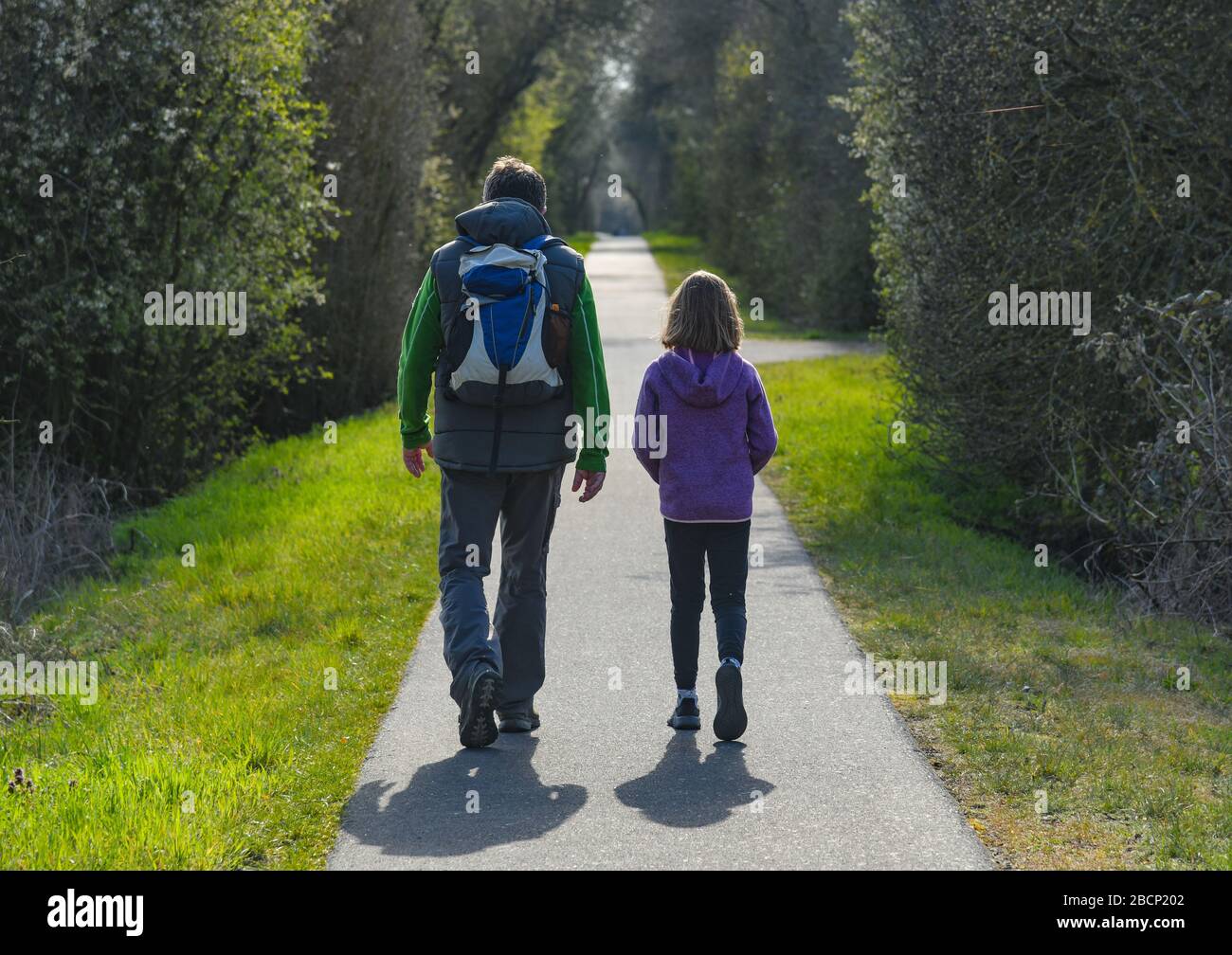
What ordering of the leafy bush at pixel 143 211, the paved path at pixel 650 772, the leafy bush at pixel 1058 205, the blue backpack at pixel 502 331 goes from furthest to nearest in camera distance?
the leafy bush at pixel 143 211 → the leafy bush at pixel 1058 205 → the blue backpack at pixel 502 331 → the paved path at pixel 650 772

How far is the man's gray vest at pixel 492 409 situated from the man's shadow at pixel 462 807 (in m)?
1.12

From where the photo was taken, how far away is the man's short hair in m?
5.68

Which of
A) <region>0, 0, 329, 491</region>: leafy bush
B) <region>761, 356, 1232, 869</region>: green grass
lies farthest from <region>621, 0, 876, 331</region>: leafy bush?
<region>761, 356, 1232, 869</region>: green grass

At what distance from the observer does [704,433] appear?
229 inches

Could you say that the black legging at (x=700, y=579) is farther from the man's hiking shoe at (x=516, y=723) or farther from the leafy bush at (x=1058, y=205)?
the leafy bush at (x=1058, y=205)

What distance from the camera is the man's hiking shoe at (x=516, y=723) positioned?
5840 millimetres

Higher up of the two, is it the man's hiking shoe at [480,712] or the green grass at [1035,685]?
the man's hiking shoe at [480,712]

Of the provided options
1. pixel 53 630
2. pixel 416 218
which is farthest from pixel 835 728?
pixel 416 218

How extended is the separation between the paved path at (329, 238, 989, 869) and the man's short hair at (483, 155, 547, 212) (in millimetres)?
2123

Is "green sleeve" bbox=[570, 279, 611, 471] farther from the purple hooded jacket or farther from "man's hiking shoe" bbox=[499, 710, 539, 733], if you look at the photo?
"man's hiking shoe" bbox=[499, 710, 539, 733]

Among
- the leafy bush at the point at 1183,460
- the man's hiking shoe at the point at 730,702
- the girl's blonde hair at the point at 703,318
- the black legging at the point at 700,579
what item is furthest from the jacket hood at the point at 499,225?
the leafy bush at the point at 1183,460

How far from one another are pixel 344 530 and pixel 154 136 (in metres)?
3.74
